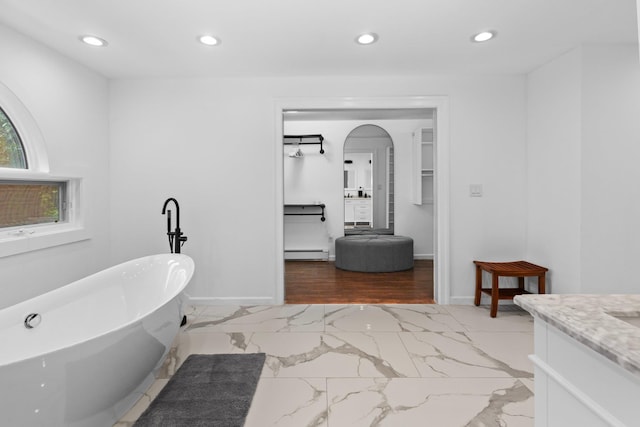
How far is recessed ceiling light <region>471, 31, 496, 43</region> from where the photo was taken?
8.59 ft

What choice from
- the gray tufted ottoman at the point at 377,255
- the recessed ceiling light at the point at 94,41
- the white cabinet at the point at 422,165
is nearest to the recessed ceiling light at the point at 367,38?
the recessed ceiling light at the point at 94,41

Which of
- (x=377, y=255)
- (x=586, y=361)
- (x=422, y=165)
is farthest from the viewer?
(x=422, y=165)

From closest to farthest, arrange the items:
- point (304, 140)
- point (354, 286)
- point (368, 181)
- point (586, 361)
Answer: point (586, 361) < point (354, 286) < point (304, 140) < point (368, 181)

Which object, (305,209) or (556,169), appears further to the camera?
(305,209)

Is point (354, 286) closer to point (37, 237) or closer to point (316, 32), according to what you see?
point (316, 32)

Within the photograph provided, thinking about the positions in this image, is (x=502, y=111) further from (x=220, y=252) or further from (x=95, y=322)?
(x=95, y=322)

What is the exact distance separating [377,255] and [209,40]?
351cm

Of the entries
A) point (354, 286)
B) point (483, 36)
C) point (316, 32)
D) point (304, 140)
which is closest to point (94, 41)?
point (316, 32)

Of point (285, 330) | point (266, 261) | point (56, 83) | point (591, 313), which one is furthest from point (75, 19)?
point (591, 313)

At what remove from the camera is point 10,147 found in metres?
2.60

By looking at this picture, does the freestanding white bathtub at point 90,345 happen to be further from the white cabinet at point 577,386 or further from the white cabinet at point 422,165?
the white cabinet at point 422,165

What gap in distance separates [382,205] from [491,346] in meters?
3.96

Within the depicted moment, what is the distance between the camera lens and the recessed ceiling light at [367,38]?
8.64 feet

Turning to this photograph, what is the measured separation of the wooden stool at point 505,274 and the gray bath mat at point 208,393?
210 centimetres
